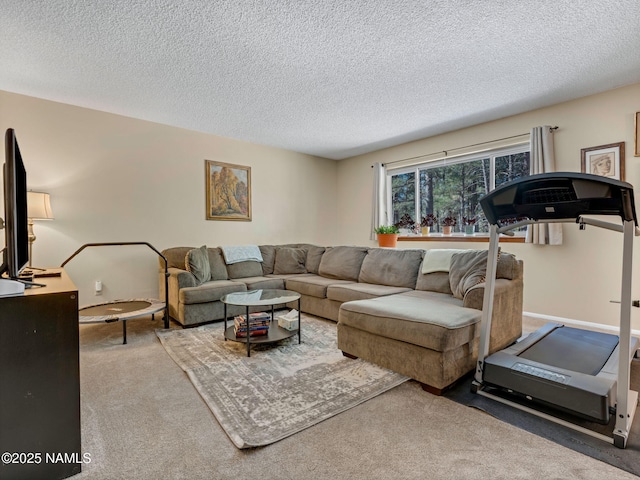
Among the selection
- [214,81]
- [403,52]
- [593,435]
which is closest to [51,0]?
[214,81]

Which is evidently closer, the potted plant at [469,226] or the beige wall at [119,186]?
the beige wall at [119,186]

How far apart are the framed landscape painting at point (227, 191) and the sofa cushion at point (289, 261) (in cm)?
85

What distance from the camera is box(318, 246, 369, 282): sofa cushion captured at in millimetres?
3931

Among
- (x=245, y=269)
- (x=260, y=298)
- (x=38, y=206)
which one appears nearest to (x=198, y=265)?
(x=245, y=269)

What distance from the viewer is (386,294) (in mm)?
3086

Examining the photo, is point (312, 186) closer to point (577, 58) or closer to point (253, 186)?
point (253, 186)

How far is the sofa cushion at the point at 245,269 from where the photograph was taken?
420 centimetres

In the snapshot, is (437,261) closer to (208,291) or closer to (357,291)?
(357,291)

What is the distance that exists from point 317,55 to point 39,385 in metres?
2.65

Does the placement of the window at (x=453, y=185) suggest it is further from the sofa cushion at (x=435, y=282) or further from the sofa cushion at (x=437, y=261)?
the sofa cushion at (x=435, y=282)

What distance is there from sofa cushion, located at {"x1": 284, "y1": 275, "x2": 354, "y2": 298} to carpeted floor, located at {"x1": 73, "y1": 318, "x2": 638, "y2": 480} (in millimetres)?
1715

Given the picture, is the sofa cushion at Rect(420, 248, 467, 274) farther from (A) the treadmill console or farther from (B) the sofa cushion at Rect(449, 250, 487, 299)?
(A) the treadmill console

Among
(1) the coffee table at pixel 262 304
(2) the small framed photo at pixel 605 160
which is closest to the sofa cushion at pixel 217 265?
(1) the coffee table at pixel 262 304

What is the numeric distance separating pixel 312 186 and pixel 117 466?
4.97 m
